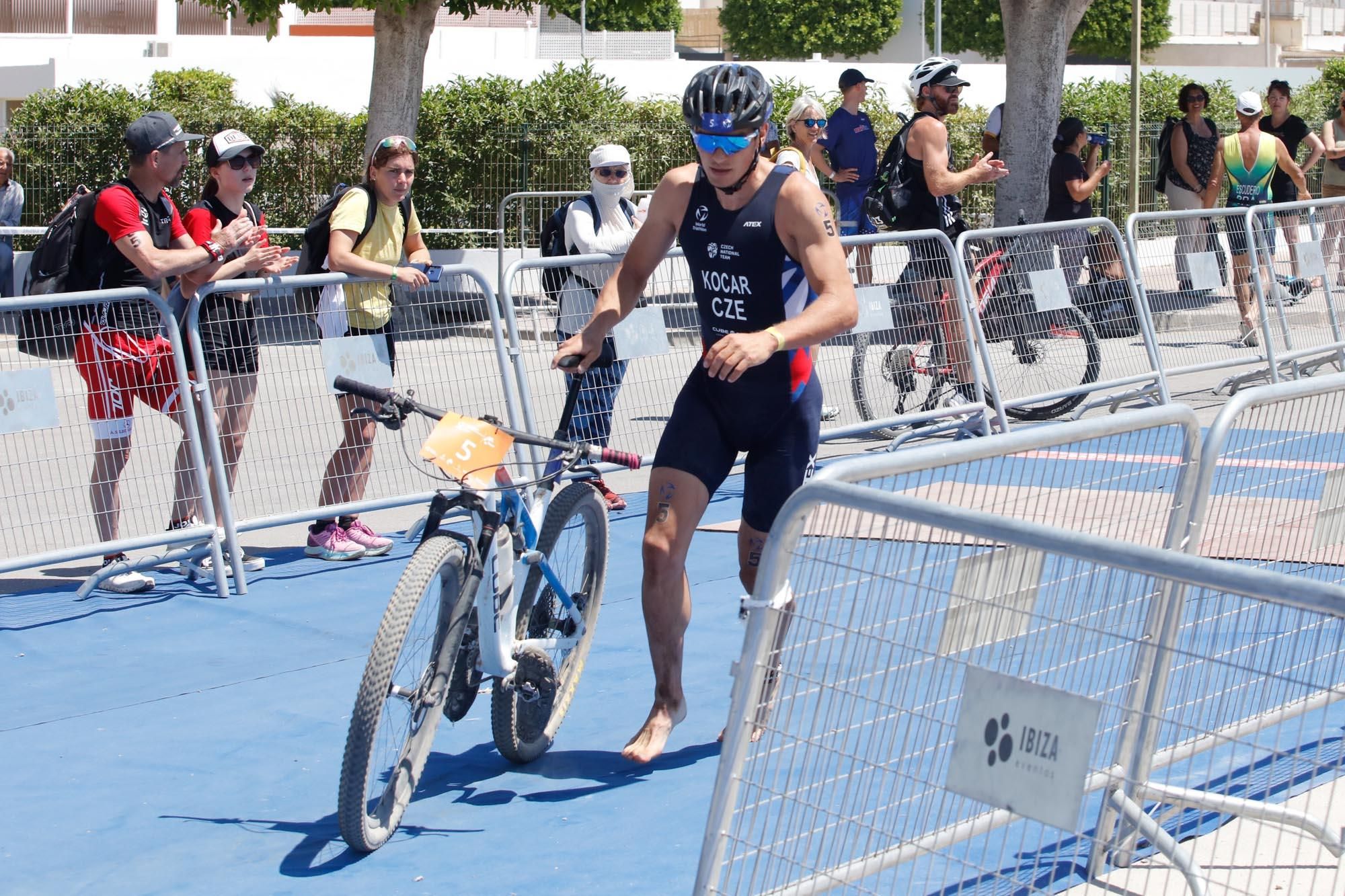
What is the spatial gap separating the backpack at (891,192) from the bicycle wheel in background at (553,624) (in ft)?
17.3

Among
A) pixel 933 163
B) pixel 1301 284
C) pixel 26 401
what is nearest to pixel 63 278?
pixel 26 401

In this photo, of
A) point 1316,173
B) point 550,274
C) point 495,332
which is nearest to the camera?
point 495,332

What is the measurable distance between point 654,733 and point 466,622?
0.76 meters

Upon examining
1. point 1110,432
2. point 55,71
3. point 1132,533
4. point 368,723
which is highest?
point 55,71

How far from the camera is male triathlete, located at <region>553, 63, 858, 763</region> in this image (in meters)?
4.50

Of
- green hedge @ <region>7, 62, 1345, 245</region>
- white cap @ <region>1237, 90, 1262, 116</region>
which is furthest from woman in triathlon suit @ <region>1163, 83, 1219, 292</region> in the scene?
green hedge @ <region>7, 62, 1345, 245</region>

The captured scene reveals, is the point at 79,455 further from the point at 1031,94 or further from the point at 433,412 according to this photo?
the point at 1031,94

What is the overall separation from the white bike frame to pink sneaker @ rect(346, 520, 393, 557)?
9.73ft

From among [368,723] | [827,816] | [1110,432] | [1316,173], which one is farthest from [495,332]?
[1316,173]

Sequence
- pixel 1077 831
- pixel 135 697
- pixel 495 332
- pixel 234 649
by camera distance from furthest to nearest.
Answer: pixel 495 332 < pixel 234 649 < pixel 135 697 < pixel 1077 831

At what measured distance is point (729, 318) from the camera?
187 inches

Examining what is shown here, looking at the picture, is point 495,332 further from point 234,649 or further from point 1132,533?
point 1132,533

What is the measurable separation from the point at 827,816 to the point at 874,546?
1.67 feet

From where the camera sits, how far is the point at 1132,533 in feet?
12.8
